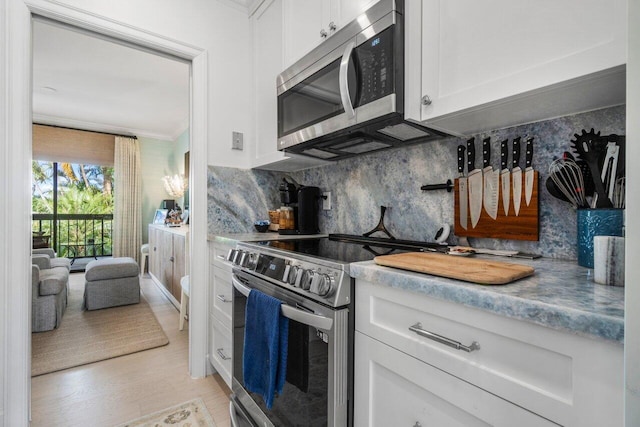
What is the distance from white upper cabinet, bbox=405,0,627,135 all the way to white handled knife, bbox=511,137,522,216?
Answer: 100 millimetres

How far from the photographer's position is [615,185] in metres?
0.86

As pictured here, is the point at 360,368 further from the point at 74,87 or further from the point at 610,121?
the point at 74,87

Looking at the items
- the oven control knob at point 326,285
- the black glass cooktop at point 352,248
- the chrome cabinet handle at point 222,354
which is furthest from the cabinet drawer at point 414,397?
the chrome cabinet handle at point 222,354

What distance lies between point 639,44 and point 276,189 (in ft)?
7.10

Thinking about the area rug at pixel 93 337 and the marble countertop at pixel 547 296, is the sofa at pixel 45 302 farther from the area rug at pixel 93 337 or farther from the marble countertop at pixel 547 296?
the marble countertop at pixel 547 296

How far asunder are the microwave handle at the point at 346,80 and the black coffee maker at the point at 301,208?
873mm

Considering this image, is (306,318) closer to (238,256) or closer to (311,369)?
(311,369)

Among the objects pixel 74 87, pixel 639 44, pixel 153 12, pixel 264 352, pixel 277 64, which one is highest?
pixel 74 87

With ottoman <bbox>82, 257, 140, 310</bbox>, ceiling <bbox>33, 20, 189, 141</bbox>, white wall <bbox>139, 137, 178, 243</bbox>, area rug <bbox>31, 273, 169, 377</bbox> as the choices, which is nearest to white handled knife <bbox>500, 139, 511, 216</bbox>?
ceiling <bbox>33, 20, 189, 141</bbox>

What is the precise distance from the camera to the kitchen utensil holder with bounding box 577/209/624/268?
31.9 inches

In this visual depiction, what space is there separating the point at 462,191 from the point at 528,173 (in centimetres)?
25

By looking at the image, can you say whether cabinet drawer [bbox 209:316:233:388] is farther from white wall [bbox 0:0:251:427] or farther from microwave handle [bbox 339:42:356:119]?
microwave handle [bbox 339:42:356:119]

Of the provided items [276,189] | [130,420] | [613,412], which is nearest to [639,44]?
[613,412]

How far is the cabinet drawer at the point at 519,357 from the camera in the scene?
1.64 ft
